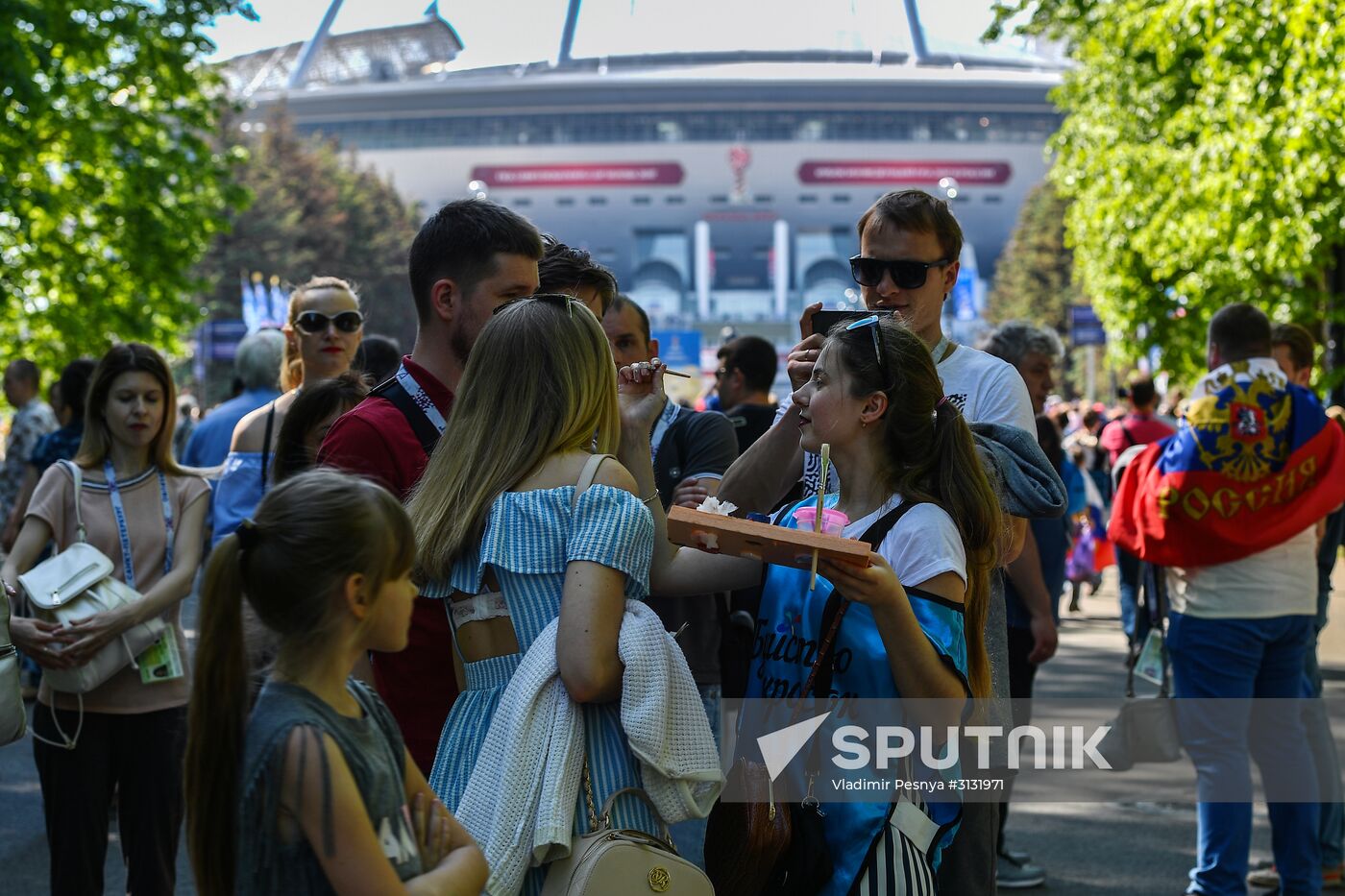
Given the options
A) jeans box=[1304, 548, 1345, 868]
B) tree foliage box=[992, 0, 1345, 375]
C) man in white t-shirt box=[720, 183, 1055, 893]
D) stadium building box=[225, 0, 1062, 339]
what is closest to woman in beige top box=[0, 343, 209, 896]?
man in white t-shirt box=[720, 183, 1055, 893]

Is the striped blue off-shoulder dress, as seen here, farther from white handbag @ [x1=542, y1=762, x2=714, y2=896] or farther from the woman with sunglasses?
the woman with sunglasses

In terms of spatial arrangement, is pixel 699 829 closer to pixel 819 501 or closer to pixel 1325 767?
pixel 1325 767

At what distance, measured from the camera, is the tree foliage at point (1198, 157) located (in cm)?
1338

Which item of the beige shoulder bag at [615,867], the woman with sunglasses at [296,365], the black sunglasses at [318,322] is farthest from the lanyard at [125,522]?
the beige shoulder bag at [615,867]

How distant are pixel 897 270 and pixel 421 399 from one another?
3.78ft

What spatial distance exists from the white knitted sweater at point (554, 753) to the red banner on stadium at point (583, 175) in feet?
475

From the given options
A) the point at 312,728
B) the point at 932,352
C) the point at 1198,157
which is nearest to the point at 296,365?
the point at 932,352

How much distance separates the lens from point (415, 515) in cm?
279

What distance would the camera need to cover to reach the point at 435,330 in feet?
11.2

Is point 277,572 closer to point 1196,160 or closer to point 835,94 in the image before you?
point 1196,160

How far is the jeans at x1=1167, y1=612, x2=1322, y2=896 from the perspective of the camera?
5.23 m

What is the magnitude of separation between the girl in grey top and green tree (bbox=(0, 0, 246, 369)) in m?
17.9

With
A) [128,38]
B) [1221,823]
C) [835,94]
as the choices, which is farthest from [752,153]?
[1221,823]

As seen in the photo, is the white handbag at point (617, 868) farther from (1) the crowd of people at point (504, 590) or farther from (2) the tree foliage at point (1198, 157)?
(2) the tree foliage at point (1198, 157)
